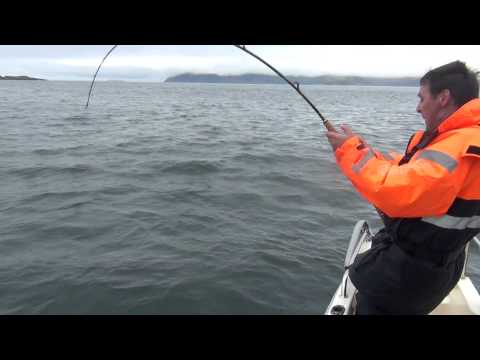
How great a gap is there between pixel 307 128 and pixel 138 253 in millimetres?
16678

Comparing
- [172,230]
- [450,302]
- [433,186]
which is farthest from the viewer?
[172,230]

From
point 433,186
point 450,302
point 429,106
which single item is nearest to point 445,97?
point 429,106

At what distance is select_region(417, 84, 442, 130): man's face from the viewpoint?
242 centimetres

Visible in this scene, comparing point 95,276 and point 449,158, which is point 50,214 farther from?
point 449,158

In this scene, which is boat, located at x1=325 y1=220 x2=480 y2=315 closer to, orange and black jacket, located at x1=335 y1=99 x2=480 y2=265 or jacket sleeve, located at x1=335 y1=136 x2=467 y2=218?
orange and black jacket, located at x1=335 y1=99 x2=480 y2=265

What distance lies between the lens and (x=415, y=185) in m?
2.09

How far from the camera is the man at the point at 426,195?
82.7 inches

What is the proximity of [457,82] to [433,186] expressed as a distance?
0.75m

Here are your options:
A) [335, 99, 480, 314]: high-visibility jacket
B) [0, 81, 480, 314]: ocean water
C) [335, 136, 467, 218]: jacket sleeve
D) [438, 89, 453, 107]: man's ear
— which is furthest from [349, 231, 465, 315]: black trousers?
[0, 81, 480, 314]: ocean water

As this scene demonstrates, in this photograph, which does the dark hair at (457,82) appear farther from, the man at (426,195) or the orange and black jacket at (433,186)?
the orange and black jacket at (433,186)

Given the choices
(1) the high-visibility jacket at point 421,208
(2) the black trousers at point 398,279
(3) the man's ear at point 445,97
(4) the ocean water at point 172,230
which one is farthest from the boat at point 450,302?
(3) the man's ear at point 445,97

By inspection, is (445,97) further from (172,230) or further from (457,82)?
(172,230)

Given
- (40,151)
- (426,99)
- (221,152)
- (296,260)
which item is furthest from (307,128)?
(426,99)
